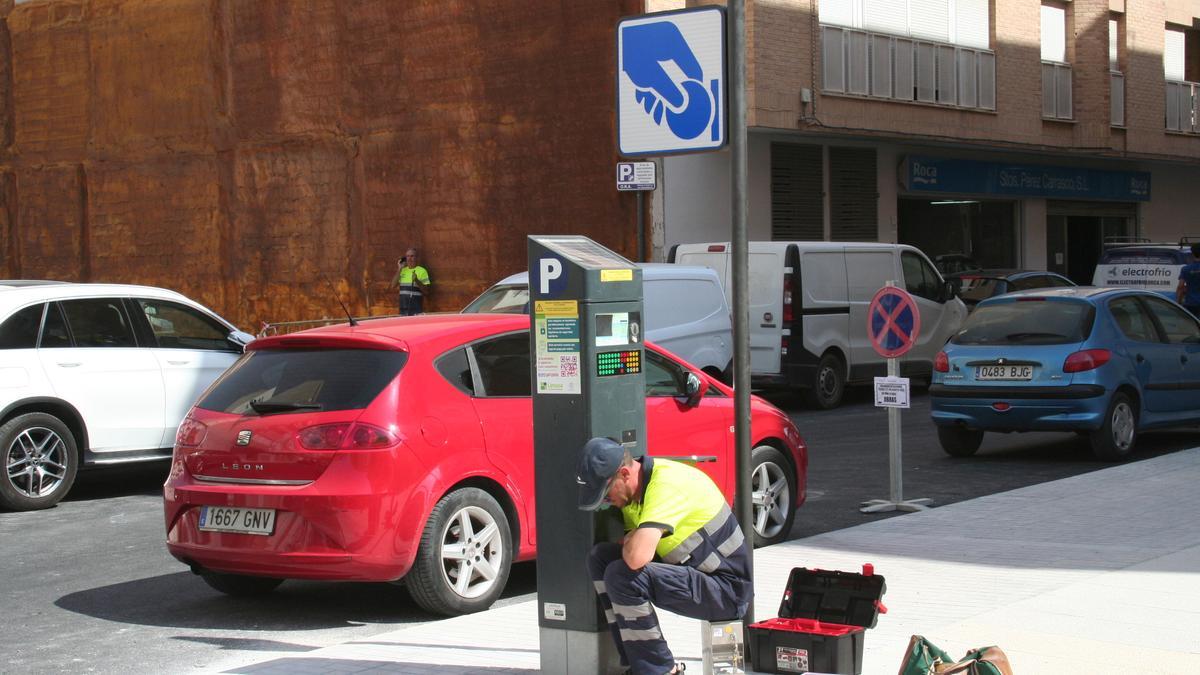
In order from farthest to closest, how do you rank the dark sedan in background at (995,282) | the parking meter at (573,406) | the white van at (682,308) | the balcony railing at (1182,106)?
the balcony railing at (1182,106), the dark sedan in background at (995,282), the white van at (682,308), the parking meter at (573,406)

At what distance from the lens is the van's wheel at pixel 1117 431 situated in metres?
13.2

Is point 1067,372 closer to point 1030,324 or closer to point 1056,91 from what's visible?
point 1030,324

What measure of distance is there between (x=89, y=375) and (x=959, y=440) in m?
7.90

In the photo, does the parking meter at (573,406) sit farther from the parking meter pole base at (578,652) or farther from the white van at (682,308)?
the white van at (682,308)

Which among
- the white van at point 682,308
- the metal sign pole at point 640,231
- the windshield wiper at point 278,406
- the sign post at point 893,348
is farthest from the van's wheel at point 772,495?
the metal sign pole at point 640,231

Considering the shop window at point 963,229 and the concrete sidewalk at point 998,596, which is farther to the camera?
the shop window at point 963,229

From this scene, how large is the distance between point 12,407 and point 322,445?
504cm

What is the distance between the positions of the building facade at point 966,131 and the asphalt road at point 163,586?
10419mm

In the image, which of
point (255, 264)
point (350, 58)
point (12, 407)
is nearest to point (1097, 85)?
point (350, 58)

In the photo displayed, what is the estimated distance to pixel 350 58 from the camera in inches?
1066

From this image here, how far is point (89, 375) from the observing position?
39.1 ft

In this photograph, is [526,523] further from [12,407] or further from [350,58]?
[350,58]

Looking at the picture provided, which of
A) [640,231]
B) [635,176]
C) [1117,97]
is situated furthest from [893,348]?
[1117,97]

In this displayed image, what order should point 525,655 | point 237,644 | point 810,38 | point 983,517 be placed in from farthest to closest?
1. point 810,38
2. point 983,517
3. point 237,644
4. point 525,655
